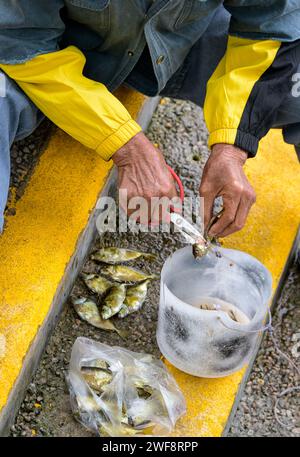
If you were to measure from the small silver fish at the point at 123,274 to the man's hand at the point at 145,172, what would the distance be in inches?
20.5

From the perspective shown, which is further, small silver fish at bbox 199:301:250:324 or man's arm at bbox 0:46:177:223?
small silver fish at bbox 199:301:250:324

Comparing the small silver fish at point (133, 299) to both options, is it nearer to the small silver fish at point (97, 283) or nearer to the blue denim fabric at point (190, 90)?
the small silver fish at point (97, 283)

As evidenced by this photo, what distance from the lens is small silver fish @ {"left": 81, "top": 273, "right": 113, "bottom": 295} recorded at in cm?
339

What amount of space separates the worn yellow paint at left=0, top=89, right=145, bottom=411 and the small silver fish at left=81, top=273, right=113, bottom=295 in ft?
0.79

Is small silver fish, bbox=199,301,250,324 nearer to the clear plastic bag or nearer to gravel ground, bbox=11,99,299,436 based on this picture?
gravel ground, bbox=11,99,299,436

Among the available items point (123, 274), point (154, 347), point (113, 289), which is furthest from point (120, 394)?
point (123, 274)

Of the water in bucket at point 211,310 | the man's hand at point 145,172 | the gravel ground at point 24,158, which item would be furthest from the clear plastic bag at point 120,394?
the gravel ground at point 24,158

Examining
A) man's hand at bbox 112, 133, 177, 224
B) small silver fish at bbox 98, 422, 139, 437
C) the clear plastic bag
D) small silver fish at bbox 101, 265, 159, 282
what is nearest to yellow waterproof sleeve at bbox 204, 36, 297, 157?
man's hand at bbox 112, 133, 177, 224

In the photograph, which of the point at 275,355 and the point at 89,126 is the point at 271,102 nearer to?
the point at 89,126

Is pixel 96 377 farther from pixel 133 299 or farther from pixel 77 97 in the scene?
pixel 77 97

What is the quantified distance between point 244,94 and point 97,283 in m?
1.01

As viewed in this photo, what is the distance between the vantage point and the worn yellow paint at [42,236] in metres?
2.94

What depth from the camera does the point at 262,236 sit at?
12.0ft
